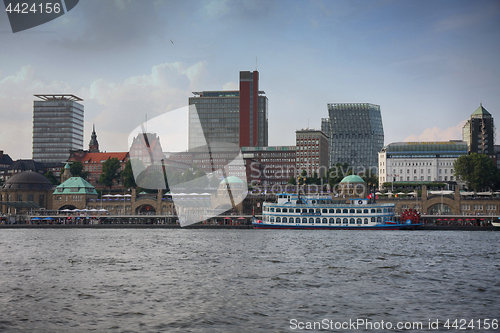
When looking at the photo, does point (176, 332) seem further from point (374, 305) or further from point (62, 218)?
point (62, 218)

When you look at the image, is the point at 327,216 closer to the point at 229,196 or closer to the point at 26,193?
the point at 229,196

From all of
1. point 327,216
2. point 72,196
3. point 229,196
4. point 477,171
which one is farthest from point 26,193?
point 477,171

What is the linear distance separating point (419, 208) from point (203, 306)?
397 ft

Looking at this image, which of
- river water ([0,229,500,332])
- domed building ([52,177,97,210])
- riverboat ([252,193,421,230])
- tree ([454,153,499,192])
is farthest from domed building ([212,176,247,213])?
river water ([0,229,500,332])

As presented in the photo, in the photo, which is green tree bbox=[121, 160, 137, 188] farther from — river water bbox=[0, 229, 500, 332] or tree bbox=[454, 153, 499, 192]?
river water bbox=[0, 229, 500, 332]

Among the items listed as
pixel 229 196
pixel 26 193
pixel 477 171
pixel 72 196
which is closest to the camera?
pixel 229 196

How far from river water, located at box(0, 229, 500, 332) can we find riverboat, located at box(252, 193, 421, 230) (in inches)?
1923

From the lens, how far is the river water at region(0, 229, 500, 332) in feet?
93.7

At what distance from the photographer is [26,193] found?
160 m

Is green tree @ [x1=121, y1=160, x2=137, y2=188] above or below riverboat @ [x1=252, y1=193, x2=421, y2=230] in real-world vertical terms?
above

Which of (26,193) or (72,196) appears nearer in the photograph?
(26,193)

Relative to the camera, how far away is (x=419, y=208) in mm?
143500

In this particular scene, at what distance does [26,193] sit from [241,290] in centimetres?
13818

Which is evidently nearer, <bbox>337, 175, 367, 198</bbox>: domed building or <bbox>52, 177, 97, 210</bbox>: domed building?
<bbox>337, 175, 367, 198</bbox>: domed building
